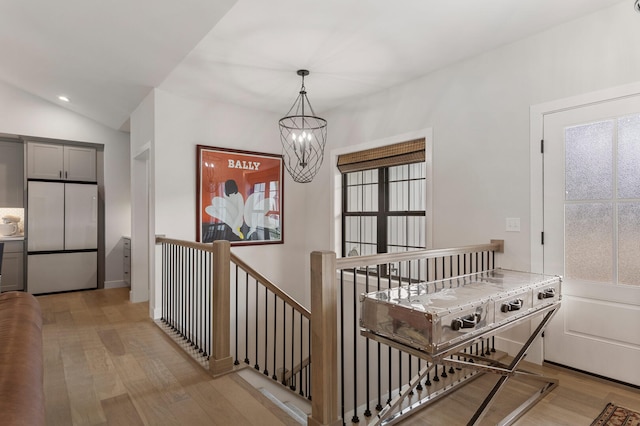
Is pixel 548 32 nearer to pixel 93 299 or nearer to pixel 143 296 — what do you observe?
pixel 143 296

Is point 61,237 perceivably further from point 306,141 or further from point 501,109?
point 501,109

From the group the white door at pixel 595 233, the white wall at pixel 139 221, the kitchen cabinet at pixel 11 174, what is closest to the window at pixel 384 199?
the white door at pixel 595 233

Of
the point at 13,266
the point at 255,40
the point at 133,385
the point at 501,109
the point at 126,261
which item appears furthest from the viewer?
the point at 126,261

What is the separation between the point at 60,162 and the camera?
5.52 metres

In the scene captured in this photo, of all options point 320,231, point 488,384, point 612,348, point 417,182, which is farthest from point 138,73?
point 612,348

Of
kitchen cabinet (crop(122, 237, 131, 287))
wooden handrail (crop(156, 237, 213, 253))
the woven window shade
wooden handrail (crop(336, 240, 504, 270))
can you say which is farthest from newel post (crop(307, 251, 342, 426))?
kitchen cabinet (crop(122, 237, 131, 287))

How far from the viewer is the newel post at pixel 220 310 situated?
2701 mm

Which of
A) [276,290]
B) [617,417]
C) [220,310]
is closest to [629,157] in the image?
[617,417]

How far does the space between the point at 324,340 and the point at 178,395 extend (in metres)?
1.21

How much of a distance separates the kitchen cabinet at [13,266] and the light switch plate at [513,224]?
21.1 ft

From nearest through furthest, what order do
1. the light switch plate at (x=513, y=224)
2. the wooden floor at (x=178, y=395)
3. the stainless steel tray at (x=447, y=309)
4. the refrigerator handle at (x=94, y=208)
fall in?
the stainless steel tray at (x=447, y=309), the wooden floor at (x=178, y=395), the light switch plate at (x=513, y=224), the refrigerator handle at (x=94, y=208)

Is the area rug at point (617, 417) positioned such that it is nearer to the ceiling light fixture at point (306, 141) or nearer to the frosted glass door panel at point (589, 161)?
the frosted glass door panel at point (589, 161)

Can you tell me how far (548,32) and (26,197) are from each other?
6.67 m

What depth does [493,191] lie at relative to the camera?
3137 mm
